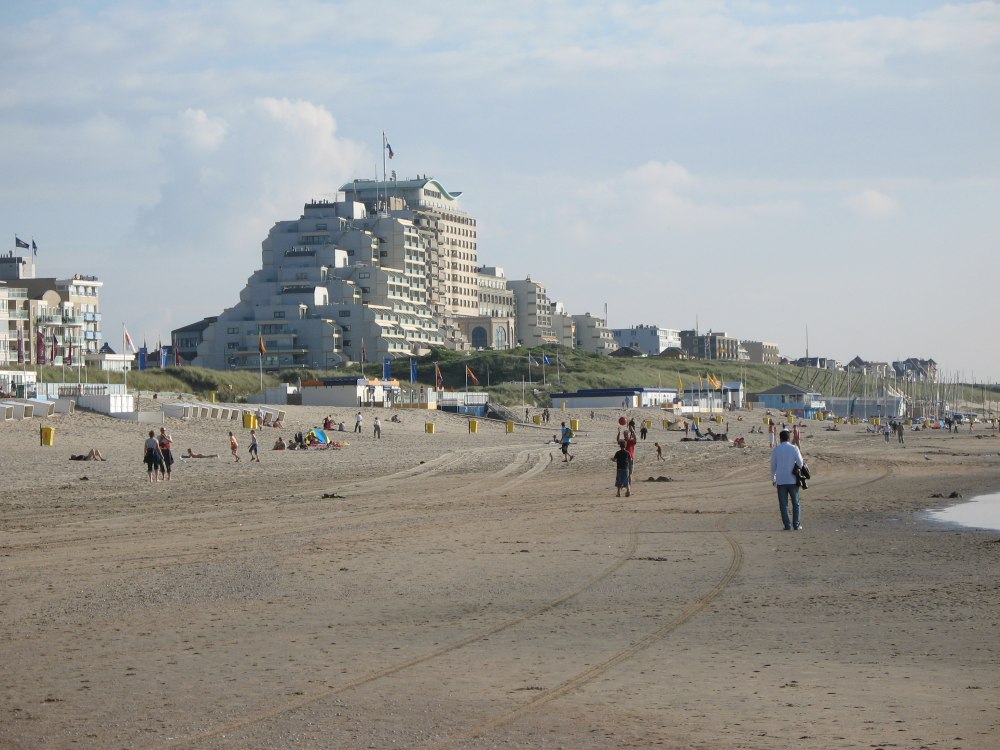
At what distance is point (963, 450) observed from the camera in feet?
229

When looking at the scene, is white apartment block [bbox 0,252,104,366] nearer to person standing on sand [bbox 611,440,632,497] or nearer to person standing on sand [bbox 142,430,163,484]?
person standing on sand [bbox 142,430,163,484]

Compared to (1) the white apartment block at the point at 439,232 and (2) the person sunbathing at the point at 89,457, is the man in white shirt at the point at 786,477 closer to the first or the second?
(2) the person sunbathing at the point at 89,457

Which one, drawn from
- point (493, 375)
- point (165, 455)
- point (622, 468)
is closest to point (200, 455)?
point (165, 455)

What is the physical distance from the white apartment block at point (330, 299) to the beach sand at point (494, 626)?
392 feet

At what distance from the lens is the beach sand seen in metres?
8.03

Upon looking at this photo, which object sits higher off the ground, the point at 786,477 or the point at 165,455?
the point at 786,477

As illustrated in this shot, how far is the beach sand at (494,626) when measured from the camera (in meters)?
8.03

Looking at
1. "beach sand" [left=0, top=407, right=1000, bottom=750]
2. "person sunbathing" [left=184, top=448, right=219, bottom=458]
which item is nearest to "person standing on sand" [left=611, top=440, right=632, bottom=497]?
"beach sand" [left=0, top=407, right=1000, bottom=750]

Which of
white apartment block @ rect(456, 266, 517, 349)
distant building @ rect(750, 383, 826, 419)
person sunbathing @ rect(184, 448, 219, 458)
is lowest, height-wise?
person sunbathing @ rect(184, 448, 219, 458)

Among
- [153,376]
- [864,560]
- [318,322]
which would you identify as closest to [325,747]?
[864,560]

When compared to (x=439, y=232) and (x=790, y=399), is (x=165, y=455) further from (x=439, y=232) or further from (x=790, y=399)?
(x=439, y=232)

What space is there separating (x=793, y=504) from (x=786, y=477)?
1.51 feet

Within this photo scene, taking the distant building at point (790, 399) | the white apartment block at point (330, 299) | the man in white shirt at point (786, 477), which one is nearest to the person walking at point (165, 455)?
the man in white shirt at point (786, 477)

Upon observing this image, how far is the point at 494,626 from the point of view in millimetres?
11797
